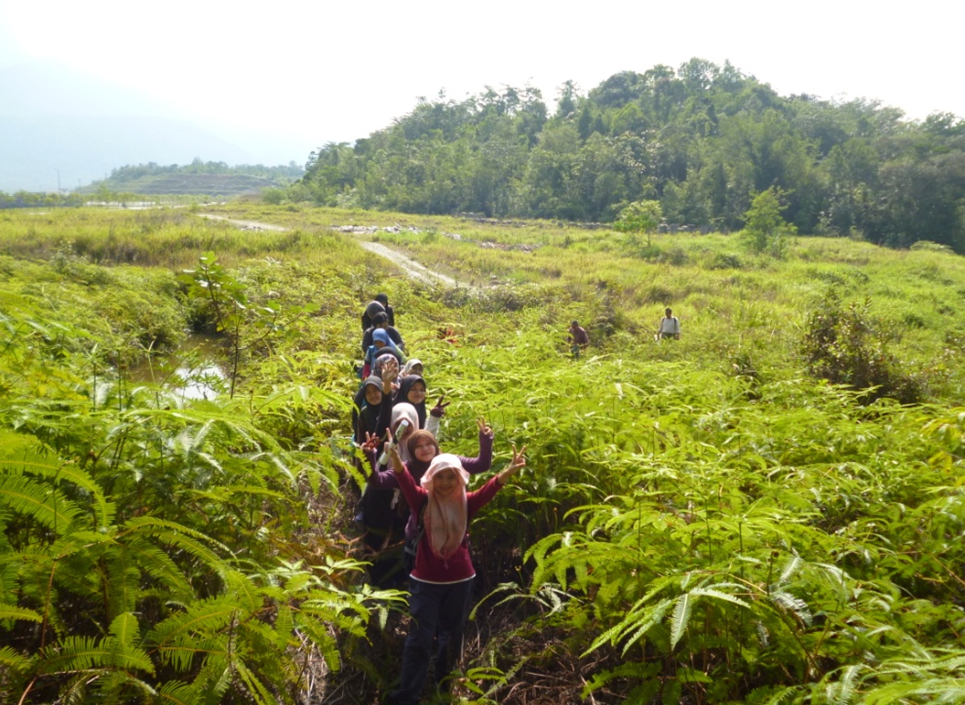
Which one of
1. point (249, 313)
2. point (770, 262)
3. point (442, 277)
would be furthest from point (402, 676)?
point (770, 262)

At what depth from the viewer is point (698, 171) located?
195ft

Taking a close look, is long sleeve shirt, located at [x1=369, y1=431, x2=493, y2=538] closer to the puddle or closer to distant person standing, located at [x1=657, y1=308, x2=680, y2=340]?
the puddle

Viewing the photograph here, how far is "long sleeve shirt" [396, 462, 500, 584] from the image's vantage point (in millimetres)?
2965

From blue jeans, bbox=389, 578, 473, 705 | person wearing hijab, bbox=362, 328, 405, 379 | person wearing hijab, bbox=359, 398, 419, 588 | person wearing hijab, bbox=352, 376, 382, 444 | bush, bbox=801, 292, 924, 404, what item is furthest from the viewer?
bush, bbox=801, 292, 924, 404

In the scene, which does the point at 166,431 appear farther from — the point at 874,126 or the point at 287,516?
the point at 874,126

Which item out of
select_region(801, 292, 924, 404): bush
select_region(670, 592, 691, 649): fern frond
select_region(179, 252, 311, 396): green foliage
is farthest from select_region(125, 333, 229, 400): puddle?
select_region(801, 292, 924, 404): bush

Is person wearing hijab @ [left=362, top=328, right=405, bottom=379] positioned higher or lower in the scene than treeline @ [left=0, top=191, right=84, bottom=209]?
lower

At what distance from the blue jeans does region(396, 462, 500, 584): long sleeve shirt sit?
0.03 m

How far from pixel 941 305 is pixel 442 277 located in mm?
15414

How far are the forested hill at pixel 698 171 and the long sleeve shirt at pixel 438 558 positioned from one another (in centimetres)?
5251

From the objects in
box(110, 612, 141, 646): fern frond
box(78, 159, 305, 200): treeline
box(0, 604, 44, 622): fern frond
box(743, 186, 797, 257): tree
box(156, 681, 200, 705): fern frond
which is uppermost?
box(78, 159, 305, 200): treeline

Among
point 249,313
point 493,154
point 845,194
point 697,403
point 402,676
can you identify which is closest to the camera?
point 402,676

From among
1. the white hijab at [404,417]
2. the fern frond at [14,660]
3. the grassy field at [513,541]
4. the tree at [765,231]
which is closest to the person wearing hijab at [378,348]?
the grassy field at [513,541]

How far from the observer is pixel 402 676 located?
9.29 feet
